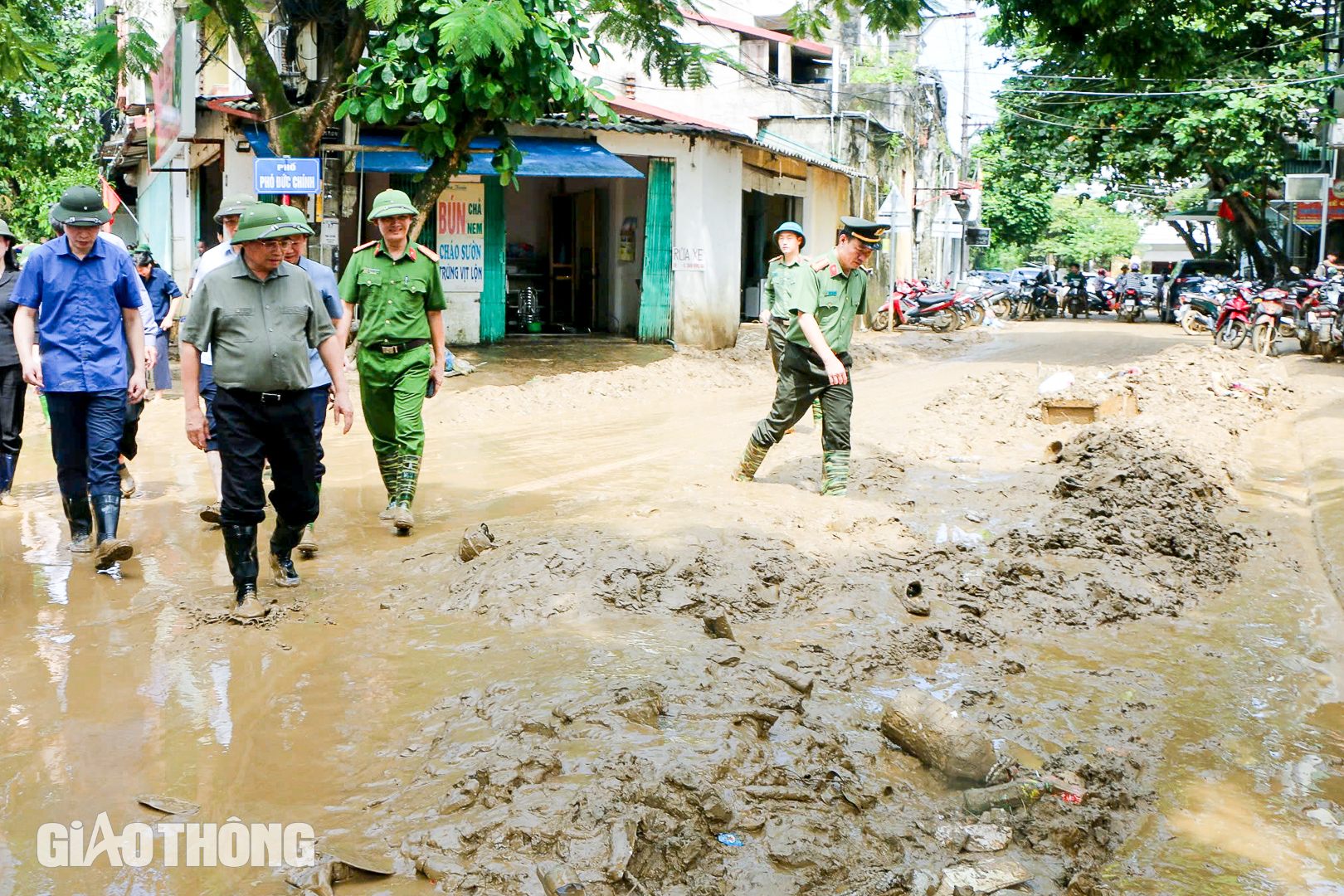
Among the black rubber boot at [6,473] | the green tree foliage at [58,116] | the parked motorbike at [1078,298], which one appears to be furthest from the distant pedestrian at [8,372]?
the parked motorbike at [1078,298]

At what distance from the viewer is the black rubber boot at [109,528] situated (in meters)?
5.79

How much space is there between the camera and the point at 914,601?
548cm

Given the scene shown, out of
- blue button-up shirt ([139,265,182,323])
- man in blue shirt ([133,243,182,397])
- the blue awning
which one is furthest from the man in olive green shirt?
the blue awning

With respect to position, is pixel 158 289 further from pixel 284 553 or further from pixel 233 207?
pixel 284 553

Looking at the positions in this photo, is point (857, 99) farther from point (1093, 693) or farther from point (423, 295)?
point (1093, 693)

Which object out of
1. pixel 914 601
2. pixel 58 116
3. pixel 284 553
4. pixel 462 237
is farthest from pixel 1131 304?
pixel 284 553

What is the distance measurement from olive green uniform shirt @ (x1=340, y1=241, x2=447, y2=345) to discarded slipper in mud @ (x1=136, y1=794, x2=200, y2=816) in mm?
3646

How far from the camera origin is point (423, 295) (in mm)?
6785

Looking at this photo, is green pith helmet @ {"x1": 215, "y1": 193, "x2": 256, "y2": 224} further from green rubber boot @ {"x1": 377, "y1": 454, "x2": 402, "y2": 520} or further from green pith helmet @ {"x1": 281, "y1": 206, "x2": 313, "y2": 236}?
green rubber boot @ {"x1": 377, "y1": 454, "x2": 402, "y2": 520}

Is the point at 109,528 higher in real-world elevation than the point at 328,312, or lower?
lower

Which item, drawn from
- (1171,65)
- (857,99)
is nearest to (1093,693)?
(1171,65)

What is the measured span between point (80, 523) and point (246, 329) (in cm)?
198

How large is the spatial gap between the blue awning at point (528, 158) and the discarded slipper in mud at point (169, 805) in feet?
38.3

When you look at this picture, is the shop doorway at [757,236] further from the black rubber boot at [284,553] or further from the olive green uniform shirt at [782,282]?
the black rubber boot at [284,553]
